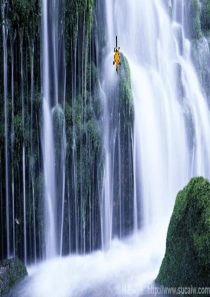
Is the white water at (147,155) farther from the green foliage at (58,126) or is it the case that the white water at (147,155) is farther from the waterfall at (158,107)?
the green foliage at (58,126)

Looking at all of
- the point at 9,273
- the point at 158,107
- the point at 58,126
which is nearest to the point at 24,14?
the point at 58,126

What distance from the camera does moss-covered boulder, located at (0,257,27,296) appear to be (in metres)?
5.17

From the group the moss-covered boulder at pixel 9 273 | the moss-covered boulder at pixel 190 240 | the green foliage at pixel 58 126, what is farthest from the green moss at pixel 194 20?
the moss-covered boulder at pixel 9 273

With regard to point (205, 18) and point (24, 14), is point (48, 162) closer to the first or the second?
point (24, 14)

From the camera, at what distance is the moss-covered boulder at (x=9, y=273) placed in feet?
17.0

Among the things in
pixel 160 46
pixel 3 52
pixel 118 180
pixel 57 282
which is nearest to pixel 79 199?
pixel 118 180

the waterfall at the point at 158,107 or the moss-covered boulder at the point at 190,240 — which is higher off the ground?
the waterfall at the point at 158,107

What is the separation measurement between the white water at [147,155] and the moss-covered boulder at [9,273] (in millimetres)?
204

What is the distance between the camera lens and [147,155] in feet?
25.8

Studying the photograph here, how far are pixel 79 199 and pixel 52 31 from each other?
4.51 meters

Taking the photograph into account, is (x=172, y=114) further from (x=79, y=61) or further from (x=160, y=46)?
(x=79, y=61)

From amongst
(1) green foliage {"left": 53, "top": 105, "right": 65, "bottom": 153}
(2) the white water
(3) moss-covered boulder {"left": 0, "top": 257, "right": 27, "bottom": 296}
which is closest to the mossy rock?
(2) the white water

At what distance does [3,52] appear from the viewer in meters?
6.25

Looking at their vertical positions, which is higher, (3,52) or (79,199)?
(3,52)
